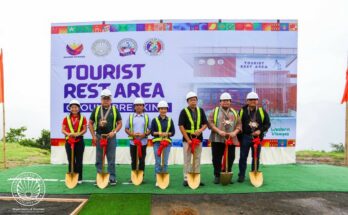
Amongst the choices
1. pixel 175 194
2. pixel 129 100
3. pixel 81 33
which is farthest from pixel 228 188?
pixel 81 33

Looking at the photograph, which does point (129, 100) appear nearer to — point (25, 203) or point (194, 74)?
point (194, 74)

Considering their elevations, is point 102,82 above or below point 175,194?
above

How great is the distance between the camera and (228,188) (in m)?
5.57

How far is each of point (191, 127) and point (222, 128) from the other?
59cm

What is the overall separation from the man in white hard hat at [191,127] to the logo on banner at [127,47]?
294 centimetres

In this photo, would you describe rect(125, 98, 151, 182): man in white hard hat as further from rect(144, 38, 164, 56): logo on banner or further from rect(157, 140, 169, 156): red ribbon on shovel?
rect(144, 38, 164, 56): logo on banner

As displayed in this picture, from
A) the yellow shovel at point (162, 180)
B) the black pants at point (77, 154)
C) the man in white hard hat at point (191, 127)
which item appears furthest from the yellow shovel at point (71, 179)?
the man in white hard hat at point (191, 127)

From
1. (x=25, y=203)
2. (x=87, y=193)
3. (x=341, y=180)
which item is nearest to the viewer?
(x=25, y=203)

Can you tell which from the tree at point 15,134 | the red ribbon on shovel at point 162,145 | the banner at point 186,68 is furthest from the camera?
the tree at point 15,134

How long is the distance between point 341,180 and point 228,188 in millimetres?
2510

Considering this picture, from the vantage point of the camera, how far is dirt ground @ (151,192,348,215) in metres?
4.43

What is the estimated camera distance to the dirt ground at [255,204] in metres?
4.43

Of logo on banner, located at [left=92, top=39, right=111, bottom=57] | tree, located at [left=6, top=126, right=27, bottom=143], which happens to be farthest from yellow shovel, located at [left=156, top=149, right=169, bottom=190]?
tree, located at [left=6, top=126, right=27, bottom=143]

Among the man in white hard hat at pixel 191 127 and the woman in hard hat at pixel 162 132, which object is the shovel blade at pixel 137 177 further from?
the man in white hard hat at pixel 191 127
